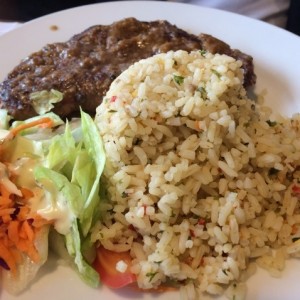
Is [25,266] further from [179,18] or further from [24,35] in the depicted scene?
[179,18]

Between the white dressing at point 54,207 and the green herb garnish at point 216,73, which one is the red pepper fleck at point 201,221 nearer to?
the white dressing at point 54,207

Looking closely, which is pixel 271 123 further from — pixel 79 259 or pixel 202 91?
pixel 79 259

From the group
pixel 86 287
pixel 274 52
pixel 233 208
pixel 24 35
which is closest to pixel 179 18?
pixel 274 52

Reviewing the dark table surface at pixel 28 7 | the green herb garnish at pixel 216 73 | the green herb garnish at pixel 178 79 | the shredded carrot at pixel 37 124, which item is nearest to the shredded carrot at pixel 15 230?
the shredded carrot at pixel 37 124

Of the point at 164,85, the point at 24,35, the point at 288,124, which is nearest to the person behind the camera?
the point at 164,85

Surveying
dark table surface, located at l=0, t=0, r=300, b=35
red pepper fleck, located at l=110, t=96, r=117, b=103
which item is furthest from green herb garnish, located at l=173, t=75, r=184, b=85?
dark table surface, located at l=0, t=0, r=300, b=35

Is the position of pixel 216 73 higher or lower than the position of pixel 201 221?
higher

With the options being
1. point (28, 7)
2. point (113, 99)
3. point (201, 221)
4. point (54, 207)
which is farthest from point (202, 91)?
point (28, 7)
